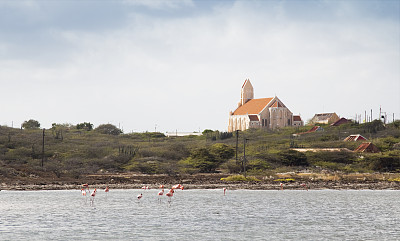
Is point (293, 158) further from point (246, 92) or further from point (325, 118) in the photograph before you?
point (246, 92)

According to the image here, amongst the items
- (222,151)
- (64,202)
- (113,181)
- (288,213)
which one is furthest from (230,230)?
(222,151)

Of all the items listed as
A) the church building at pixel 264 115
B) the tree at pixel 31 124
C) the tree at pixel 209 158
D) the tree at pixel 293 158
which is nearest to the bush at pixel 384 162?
the tree at pixel 293 158

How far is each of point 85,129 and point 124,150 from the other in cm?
6284

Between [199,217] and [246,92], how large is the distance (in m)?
137

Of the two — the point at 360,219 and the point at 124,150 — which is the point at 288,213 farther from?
the point at 124,150

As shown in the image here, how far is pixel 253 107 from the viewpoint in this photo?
153875 mm

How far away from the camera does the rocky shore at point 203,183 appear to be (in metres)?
53.8

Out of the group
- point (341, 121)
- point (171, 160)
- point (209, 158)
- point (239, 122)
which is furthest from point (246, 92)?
point (209, 158)

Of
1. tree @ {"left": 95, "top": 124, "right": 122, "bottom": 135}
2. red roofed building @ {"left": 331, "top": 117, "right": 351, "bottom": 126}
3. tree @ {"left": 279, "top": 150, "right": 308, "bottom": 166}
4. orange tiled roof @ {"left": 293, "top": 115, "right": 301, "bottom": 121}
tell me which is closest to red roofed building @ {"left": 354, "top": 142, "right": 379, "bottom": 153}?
tree @ {"left": 279, "top": 150, "right": 308, "bottom": 166}

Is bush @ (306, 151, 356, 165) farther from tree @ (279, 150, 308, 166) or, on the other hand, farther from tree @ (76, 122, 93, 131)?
tree @ (76, 122, 93, 131)

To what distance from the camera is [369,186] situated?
56312 mm

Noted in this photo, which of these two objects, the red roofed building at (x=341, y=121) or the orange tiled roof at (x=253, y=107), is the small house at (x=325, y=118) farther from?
the orange tiled roof at (x=253, y=107)

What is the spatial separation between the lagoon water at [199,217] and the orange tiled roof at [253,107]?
10522cm

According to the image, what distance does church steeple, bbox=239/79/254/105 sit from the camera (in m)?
165
